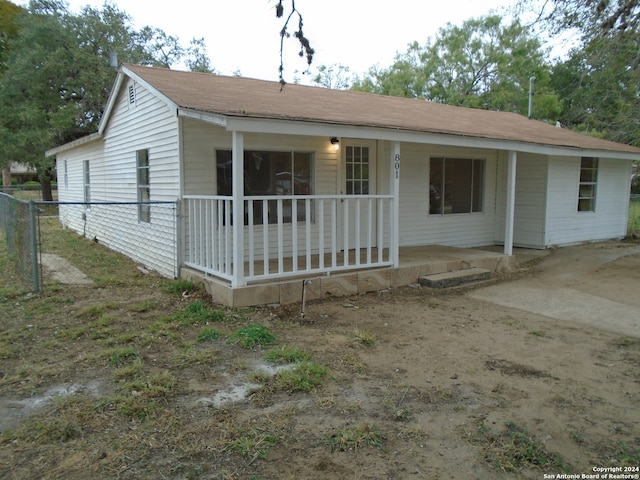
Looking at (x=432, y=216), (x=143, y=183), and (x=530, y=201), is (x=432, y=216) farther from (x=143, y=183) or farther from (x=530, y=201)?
(x=143, y=183)

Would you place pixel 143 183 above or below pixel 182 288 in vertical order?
above

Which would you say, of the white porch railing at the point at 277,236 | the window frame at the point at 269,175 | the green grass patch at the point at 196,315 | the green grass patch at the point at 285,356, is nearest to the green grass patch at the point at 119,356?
the green grass patch at the point at 196,315

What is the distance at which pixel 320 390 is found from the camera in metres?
3.88

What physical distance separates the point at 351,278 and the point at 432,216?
13.3 ft

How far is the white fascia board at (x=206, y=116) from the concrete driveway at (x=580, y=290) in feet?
14.7

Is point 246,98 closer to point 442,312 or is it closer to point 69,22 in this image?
point 442,312

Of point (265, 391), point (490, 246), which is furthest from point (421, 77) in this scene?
point (265, 391)

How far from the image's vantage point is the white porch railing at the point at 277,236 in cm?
628

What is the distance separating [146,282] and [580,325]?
20.7ft

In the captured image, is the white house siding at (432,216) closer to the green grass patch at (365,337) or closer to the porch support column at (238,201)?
the porch support column at (238,201)

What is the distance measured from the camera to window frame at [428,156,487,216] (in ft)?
34.3

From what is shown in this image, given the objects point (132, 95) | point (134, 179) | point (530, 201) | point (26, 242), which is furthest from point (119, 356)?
point (530, 201)

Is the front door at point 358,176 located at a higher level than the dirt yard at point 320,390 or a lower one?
higher

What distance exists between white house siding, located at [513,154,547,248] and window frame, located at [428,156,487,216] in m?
1.17
